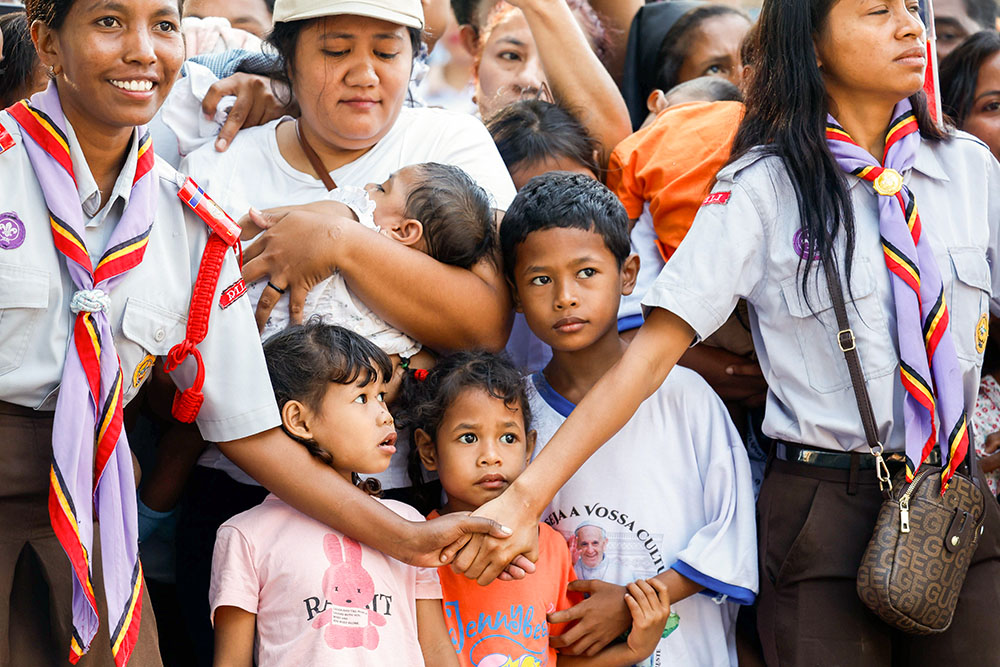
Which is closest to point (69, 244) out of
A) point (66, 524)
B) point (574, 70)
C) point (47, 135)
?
A: point (47, 135)

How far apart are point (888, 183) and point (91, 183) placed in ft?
5.68

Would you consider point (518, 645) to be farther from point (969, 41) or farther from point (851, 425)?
point (969, 41)

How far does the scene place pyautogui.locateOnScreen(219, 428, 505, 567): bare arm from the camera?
2242mm

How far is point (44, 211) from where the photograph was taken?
6.58 ft

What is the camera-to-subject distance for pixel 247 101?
116 inches

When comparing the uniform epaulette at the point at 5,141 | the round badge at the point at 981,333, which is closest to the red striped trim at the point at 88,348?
the uniform epaulette at the point at 5,141

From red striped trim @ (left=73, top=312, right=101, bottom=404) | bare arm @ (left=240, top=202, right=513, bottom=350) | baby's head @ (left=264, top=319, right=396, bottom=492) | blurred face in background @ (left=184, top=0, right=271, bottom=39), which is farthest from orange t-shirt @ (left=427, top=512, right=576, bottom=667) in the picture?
blurred face in background @ (left=184, top=0, right=271, bottom=39)

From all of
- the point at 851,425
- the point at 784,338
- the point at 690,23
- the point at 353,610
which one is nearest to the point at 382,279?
the point at 353,610

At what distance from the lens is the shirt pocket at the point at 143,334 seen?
6.87ft

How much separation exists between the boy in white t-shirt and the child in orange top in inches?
2.2

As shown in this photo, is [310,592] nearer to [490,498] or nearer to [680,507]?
[490,498]

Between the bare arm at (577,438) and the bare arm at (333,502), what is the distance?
0.30 feet

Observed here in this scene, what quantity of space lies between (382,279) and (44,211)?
0.79 metres

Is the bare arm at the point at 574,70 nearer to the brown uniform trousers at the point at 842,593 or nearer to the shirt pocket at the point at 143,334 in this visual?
the brown uniform trousers at the point at 842,593
